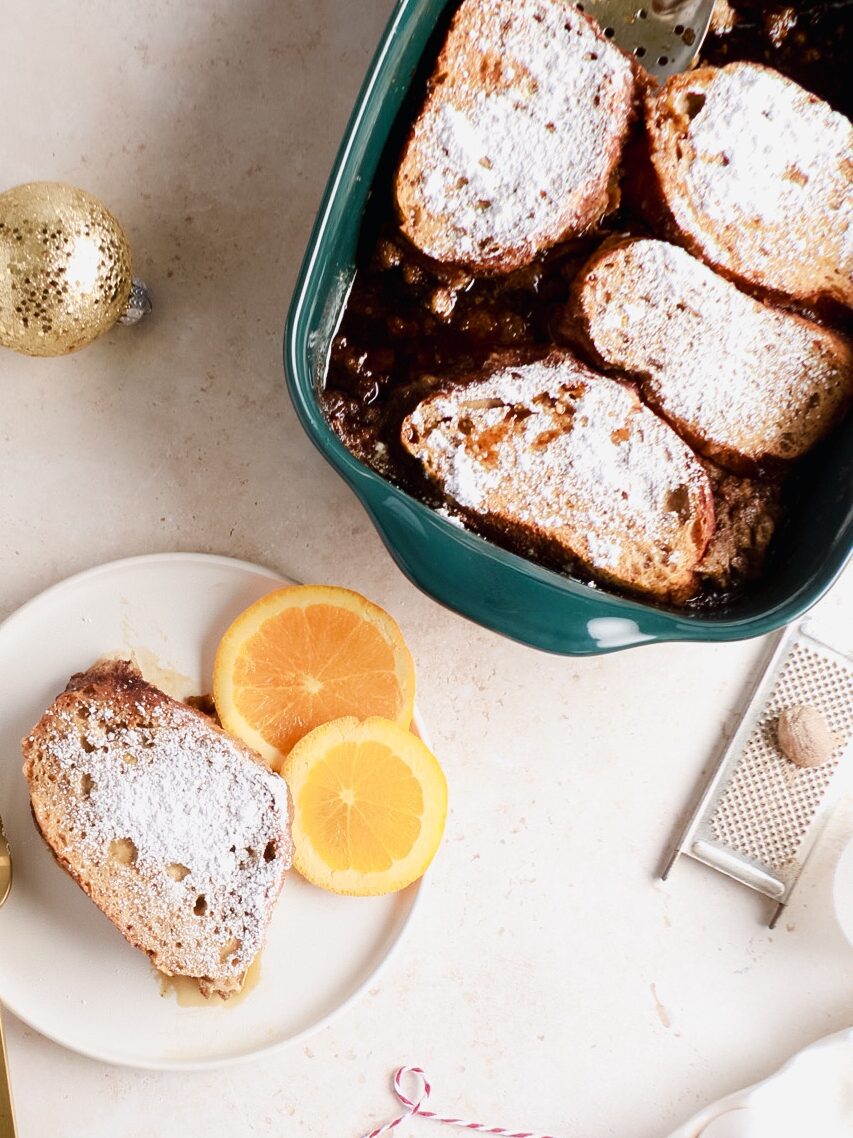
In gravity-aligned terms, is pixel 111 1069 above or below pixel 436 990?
below

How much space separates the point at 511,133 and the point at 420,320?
23cm

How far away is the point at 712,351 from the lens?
3.79 feet

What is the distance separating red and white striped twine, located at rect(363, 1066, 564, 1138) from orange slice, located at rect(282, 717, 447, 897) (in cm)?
34

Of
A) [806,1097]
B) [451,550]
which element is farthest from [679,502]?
[806,1097]

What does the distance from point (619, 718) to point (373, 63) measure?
880mm

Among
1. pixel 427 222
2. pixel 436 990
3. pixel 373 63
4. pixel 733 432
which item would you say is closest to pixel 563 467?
pixel 733 432

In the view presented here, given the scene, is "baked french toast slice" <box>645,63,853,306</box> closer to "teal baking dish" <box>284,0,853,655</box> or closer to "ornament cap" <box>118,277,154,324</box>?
"teal baking dish" <box>284,0,853,655</box>

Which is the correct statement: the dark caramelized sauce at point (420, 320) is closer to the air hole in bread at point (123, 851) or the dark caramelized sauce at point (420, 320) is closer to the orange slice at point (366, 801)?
the orange slice at point (366, 801)

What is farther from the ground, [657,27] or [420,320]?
[657,27]

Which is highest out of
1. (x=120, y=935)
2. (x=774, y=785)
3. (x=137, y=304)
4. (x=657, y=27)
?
(x=657, y=27)

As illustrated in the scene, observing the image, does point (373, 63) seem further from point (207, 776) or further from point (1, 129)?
point (207, 776)

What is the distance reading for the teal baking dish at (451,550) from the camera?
1.02 meters

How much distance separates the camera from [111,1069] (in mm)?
1363

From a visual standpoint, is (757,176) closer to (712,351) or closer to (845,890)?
(712,351)
